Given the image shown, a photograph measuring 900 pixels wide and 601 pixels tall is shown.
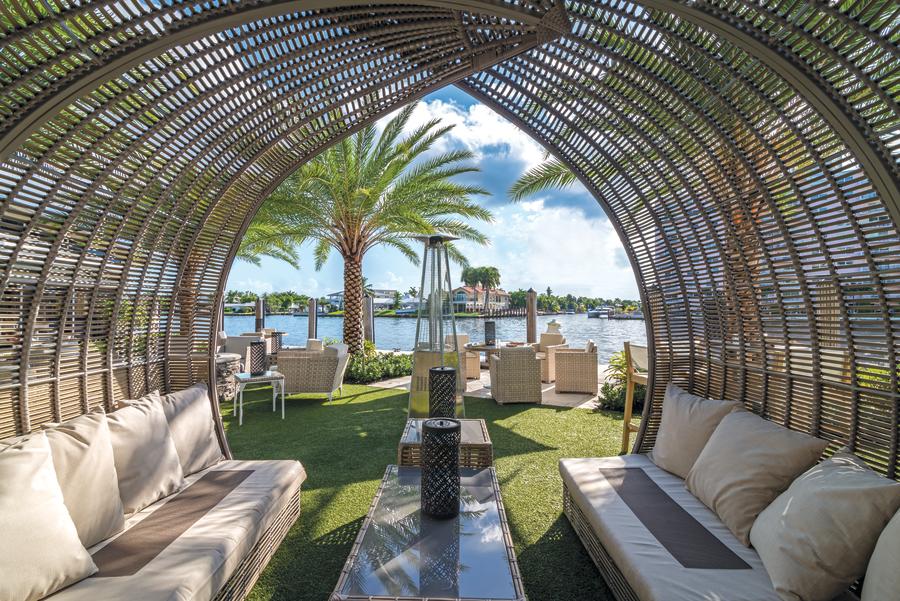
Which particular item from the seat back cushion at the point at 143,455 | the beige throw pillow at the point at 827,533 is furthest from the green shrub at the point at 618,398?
the seat back cushion at the point at 143,455

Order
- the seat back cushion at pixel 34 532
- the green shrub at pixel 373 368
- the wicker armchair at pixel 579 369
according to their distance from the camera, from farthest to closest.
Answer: the green shrub at pixel 373 368, the wicker armchair at pixel 579 369, the seat back cushion at pixel 34 532

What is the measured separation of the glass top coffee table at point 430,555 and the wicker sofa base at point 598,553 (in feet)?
1.67

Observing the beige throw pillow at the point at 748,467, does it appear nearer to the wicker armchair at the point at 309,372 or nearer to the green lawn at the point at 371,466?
the green lawn at the point at 371,466

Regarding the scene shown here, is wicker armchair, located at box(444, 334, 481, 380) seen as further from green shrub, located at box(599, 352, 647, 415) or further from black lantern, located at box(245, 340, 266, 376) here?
black lantern, located at box(245, 340, 266, 376)

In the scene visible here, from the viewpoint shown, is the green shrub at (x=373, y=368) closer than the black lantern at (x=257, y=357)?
No

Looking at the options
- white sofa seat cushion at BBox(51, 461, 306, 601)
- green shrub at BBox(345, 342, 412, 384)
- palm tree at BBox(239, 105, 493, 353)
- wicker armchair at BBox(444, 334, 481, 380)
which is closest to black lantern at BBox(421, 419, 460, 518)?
white sofa seat cushion at BBox(51, 461, 306, 601)

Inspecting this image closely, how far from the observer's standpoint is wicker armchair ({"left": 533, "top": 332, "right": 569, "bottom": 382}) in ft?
25.3

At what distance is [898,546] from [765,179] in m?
1.81

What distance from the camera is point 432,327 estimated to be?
478cm

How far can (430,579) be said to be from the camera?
1.69 metres

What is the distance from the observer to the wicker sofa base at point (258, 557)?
1970mm

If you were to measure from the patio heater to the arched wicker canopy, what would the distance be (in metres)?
1.77

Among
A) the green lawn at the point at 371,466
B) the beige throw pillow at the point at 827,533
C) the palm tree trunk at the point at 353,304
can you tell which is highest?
the palm tree trunk at the point at 353,304

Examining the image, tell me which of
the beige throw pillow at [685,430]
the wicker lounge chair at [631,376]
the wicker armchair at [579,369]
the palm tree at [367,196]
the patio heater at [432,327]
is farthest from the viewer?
the palm tree at [367,196]
